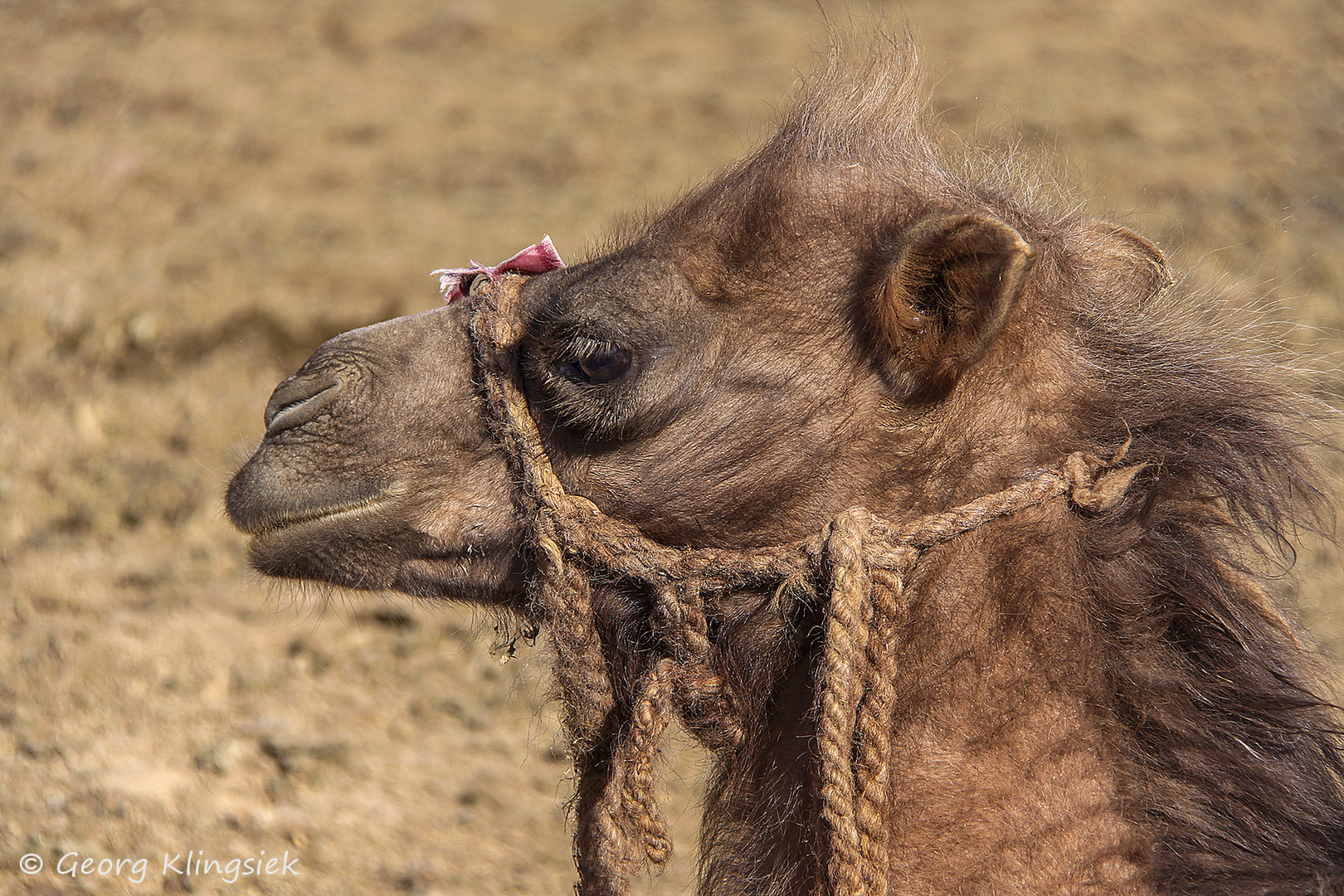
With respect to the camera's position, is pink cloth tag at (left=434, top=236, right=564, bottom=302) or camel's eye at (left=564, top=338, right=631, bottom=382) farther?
pink cloth tag at (left=434, top=236, right=564, bottom=302)

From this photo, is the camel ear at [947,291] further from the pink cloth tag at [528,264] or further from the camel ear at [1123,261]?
the pink cloth tag at [528,264]

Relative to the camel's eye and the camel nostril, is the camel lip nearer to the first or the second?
the camel nostril

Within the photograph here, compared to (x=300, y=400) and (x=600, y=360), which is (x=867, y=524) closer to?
(x=600, y=360)

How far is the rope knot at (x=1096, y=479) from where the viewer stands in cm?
179

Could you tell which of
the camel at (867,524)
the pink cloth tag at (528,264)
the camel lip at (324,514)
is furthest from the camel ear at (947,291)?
the camel lip at (324,514)

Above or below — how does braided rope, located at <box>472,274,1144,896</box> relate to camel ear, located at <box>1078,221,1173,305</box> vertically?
below

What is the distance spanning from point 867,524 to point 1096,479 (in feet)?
1.23

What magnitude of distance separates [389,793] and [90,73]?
5971mm

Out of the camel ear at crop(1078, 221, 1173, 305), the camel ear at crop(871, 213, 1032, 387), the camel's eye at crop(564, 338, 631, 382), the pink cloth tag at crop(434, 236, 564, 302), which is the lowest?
the camel's eye at crop(564, 338, 631, 382)

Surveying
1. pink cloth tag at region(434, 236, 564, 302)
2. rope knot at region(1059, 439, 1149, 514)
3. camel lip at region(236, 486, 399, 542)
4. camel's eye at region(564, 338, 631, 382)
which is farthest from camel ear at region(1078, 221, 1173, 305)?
camel lip at region(236, 486, 399, 542)

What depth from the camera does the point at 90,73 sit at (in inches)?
286

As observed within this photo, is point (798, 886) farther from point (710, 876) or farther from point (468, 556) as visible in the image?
point (468, 556)

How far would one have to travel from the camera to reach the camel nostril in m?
2.10

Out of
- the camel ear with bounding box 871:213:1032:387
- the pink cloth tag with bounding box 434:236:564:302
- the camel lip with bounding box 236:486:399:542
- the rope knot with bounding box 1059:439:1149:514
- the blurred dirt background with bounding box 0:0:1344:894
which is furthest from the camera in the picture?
the blurred dirt background with bounding box 0:0:1344:894
